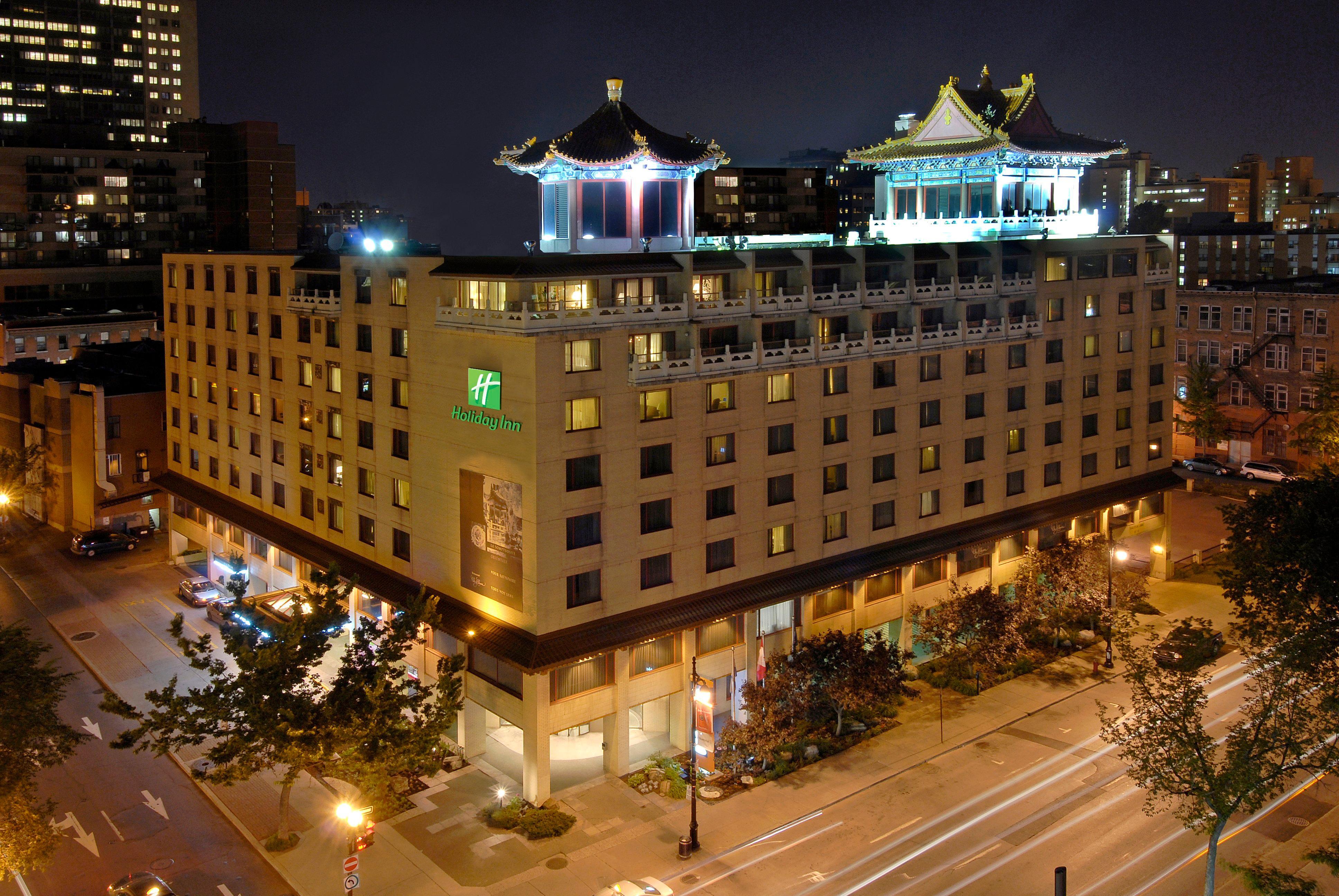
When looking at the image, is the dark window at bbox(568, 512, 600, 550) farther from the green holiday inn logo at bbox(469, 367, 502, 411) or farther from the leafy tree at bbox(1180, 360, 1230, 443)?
the leafy tree at bbox(1180, 360, 1230, 443)

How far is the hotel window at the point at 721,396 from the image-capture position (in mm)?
49906

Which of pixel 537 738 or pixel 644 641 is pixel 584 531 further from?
pixel 537 738

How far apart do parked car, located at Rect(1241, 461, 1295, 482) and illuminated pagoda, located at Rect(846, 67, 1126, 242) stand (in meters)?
31.9

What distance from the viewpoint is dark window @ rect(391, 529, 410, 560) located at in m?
53.8

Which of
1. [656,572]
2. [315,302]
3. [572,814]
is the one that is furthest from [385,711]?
[315,302]

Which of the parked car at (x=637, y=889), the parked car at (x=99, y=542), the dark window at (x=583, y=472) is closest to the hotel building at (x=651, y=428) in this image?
the dark window at (x=583, y=472)

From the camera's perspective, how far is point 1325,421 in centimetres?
8581

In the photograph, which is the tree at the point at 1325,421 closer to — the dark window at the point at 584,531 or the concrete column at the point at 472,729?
the dark window at the point at 584,531

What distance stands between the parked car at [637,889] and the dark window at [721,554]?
49.9 ft

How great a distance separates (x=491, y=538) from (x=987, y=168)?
40226mm

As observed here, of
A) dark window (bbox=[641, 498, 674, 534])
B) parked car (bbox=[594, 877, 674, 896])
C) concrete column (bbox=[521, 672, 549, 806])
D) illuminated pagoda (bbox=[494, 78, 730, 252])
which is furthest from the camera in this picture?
illuminated pagoda (bbox=[494, 78, 730, 252])

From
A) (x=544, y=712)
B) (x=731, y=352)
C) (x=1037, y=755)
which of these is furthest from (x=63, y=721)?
(x=1037, y=755)

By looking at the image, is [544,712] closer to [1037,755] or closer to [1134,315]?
[1037,755]

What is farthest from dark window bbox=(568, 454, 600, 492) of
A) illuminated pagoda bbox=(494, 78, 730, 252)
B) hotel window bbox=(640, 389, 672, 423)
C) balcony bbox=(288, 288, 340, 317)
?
balcony bbox=(288, 288, 340, 317)
